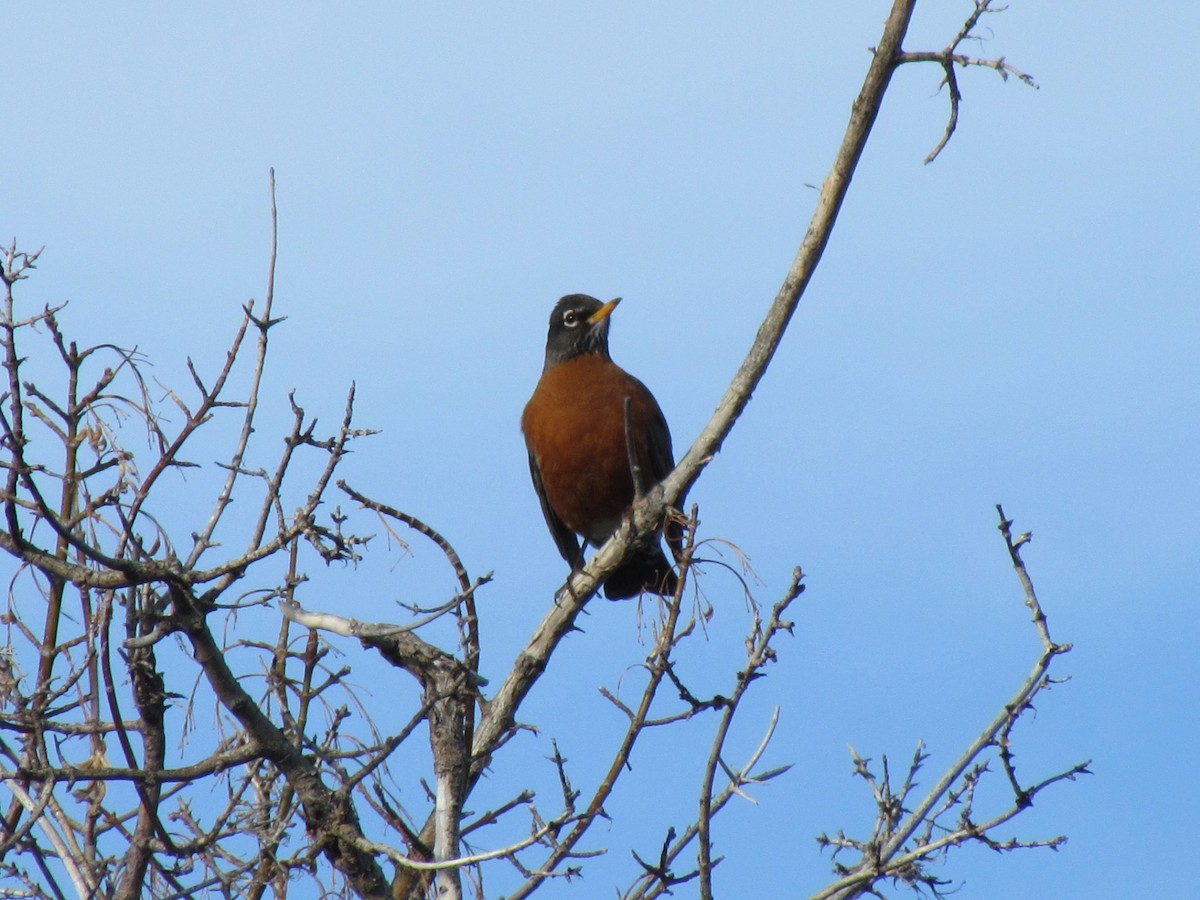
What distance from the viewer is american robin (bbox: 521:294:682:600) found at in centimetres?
736

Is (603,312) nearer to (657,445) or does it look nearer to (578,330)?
(578,330)

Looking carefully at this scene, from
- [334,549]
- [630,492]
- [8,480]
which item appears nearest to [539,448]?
[630,492]

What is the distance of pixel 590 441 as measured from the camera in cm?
738

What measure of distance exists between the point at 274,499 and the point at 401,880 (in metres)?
1.30

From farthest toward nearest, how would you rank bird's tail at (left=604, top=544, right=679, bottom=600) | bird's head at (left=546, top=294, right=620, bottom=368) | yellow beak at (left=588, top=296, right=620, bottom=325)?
bird's head at (left=546, top=294, right=620, bottom=368), yellow beak at (left=588, top=296, right=620, bottom=325), bird's tail at (left=604, top=544, right=679, bottom=600)

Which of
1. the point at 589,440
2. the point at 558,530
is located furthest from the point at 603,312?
the point at 558,530

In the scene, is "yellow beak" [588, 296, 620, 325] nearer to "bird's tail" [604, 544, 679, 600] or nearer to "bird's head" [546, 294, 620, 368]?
"bird's head" [546, 294, 620, 368]

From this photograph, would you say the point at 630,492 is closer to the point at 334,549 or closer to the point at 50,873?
the point at 334,549

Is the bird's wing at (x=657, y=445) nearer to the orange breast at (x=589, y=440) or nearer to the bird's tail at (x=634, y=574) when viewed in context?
the orange breast at (x=589, y=440)

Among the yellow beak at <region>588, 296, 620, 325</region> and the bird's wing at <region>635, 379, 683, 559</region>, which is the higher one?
the yellow beak at <region>588, 296, 620, 325</region>

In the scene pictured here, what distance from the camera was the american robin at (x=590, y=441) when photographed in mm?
7363

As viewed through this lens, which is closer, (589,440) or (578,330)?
(589,440)

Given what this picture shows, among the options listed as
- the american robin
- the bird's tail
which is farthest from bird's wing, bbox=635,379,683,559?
the bird's tail

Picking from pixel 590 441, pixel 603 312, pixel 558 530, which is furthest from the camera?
pixel 558 530
